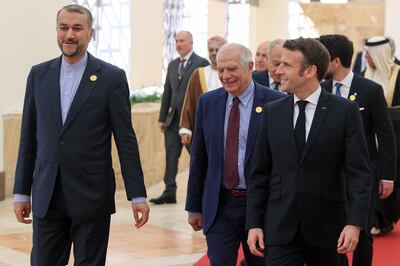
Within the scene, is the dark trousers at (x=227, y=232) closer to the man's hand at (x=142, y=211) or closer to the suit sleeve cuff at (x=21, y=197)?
the man's hand at (x=142, y=211)

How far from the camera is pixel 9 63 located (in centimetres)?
1085

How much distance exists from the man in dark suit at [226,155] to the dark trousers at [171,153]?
18.0 ft

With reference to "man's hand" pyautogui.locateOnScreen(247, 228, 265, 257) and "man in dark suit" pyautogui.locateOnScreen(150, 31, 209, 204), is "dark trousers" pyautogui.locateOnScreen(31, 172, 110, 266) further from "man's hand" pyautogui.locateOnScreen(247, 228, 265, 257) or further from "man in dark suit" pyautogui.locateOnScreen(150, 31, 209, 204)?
"man in dark suit" pyautogui.locateOnScreen(150, 31, 209, 204)

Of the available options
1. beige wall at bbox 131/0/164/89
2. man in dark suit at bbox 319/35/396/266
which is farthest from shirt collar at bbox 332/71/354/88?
beige wall at bbox 131/0/164/89

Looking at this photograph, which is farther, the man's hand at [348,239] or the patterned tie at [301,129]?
the patterned tie at [301,129]

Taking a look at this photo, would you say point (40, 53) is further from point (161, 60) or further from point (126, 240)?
point (161, 60)

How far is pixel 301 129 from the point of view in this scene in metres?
4.49

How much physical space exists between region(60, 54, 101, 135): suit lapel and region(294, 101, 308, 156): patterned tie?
3.66 feet

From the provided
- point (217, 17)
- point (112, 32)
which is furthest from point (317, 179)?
point (217, 17)

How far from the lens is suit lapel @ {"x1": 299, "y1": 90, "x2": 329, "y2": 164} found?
14.5ft

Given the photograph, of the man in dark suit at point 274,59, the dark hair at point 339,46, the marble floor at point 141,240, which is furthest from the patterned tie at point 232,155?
the marble floor at point 141,240

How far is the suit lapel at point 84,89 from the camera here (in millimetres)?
4859

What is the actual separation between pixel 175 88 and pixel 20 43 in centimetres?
189

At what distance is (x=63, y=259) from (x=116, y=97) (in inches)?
34.8
